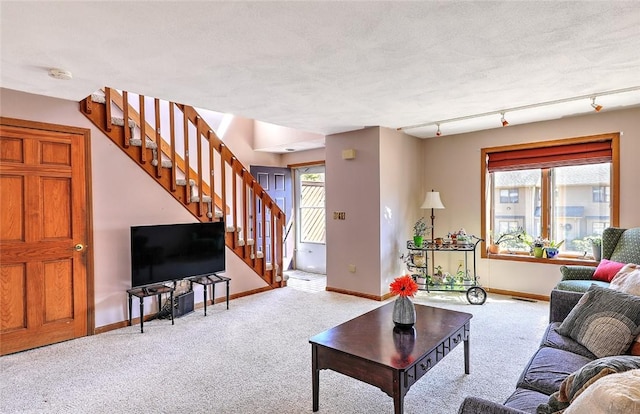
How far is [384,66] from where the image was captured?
266cm

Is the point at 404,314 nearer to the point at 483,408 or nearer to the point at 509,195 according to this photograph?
the point at 483,408

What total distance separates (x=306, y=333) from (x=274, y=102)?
232cm

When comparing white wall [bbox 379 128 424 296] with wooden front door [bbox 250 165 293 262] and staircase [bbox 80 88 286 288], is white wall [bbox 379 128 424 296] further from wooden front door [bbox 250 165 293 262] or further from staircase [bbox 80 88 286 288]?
wooden front door [bbox 250 165 293 262]

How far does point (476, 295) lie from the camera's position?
453 centimetres

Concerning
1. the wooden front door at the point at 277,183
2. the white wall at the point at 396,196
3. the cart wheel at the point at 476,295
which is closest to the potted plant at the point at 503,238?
the cart wheel at the point at 476,295

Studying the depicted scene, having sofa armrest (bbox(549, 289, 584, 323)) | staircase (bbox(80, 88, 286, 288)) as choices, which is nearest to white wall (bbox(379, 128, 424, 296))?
staircase (bbox(80, 88, 286, 288))

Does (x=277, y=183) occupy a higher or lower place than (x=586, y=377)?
higher

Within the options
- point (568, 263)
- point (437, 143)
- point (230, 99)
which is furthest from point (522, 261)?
point (230, 99)

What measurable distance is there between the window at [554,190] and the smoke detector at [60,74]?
191 inches

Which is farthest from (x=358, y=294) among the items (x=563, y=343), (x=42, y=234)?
(x=42, y=234)

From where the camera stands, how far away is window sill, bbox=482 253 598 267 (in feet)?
14.1

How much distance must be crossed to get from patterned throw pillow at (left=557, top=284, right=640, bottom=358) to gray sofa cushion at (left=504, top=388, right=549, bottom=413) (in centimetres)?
57

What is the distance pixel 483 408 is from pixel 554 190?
14.3 ft

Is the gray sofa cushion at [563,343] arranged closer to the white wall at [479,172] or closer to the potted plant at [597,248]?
the potted plant at [597,248]
